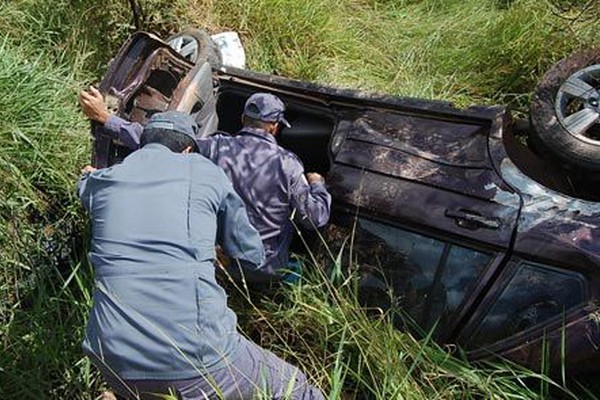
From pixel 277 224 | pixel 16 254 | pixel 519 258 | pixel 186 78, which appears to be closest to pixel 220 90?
pixel 186 78

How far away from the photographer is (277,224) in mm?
4090

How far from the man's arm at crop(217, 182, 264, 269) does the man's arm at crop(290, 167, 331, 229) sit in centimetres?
37

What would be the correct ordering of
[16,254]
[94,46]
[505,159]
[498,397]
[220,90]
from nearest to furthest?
[498,397], [505,159], [16,254], [220,90], [94,46]

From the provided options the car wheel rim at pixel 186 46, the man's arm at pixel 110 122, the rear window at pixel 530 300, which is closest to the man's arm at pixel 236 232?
the man's arm at pixel 110 122

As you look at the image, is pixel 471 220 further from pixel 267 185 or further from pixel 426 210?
pixel 267 185

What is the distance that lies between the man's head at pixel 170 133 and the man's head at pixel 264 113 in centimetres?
65

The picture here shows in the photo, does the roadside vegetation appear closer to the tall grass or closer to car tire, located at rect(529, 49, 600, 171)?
the tall grass

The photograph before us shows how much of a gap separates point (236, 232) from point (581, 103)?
2068 millimetres

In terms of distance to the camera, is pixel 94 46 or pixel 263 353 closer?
pixel 263 353

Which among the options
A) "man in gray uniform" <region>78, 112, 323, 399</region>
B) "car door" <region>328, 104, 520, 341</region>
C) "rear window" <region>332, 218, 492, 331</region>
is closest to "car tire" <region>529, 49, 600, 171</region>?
"car door" <region>328, 104, 520, 341</region>

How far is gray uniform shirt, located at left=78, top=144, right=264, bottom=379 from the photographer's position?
122 inches

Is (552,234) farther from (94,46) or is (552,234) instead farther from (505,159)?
(94,46)

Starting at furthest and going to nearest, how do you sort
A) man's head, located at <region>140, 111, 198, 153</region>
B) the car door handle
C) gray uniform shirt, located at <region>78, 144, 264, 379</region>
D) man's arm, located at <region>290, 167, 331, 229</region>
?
man's arm, located at <region>290, 167, 331, 229</region>
man's head, located at <region>140, 111, 198, 153</region>
the car door handle
gray uniform shirt, located at <region>78, 144, 264, 379</region>

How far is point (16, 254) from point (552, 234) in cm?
284
